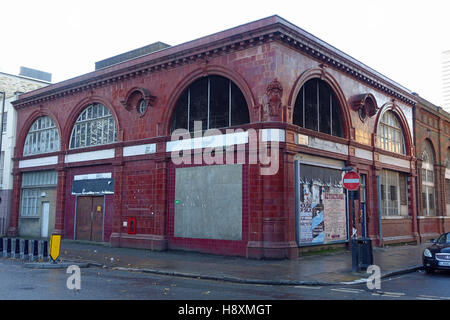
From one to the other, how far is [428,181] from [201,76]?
63.6 ft

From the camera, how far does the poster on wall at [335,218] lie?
20.4 m

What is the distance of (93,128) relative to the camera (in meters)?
25.9

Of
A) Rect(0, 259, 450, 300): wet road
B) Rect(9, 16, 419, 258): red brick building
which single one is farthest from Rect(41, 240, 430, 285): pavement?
Rect(9, 16, 419, 258): red brick building

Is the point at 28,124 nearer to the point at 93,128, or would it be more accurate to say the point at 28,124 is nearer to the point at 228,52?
the point at 93,128

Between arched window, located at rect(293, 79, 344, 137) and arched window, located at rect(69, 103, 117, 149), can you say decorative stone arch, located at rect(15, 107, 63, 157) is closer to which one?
arched window, located at rect(69, 103, 117, 149)

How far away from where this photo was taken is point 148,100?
73.3ft

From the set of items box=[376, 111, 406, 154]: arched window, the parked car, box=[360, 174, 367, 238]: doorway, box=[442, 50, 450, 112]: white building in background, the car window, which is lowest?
the parked car

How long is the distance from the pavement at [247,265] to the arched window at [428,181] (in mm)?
11248

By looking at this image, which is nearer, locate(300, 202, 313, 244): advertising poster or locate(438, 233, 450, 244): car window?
locate(438, 233, 450, 244): car window

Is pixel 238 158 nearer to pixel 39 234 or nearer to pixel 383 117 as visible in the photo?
pixel 383 117

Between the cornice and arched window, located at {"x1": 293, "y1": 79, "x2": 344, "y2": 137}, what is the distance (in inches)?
52.5

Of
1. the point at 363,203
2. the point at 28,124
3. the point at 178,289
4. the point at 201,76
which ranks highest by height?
the point at 201,76

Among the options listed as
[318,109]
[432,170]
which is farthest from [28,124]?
[432,170]

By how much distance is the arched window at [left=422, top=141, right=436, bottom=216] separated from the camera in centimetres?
2983
